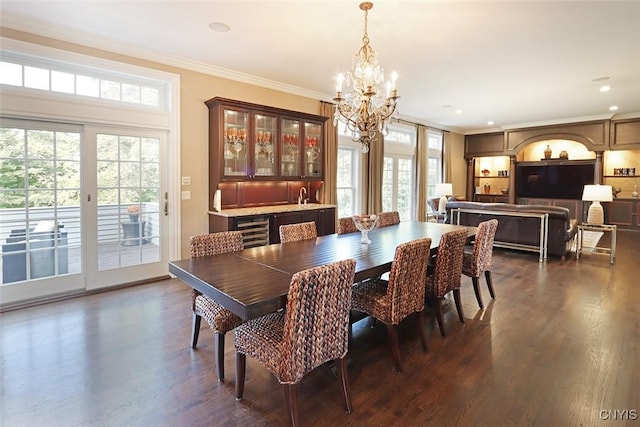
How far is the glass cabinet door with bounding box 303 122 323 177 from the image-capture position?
5.84 meters

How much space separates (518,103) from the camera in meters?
7.08

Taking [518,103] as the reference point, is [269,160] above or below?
below

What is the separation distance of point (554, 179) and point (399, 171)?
512 centimetres

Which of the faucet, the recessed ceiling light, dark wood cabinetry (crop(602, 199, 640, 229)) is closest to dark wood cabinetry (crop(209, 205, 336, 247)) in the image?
the faucet

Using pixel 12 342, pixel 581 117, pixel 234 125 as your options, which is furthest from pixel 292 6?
pixel 581 117

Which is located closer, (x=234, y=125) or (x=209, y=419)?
(x=209, y=419)

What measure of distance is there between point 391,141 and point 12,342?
728 centimetres

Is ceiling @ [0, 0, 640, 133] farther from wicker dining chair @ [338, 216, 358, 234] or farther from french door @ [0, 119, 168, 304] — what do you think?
wicker dining chair @ [338, 216, 358, 234]

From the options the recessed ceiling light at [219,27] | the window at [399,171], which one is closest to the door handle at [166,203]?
the recessed ceiling light at [219,27]

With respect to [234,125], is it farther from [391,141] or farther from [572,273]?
[572,273]

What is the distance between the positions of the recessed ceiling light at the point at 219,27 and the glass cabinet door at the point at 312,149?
7.48 feet

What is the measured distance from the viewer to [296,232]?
3.59m

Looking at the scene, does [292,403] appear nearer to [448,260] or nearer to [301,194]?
[448,260]

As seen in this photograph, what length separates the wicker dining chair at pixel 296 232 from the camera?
3.50 metres
